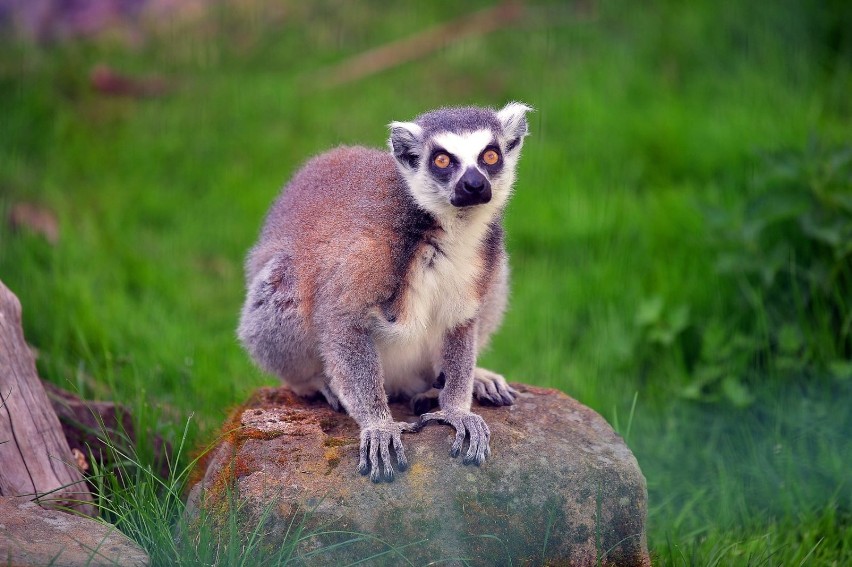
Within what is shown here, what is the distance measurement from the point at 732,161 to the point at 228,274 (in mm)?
4168

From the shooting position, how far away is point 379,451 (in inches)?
149

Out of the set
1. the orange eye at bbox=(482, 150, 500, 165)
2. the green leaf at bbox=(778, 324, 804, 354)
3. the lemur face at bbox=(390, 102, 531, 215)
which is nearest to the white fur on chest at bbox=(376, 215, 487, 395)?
the lemur face at bbox=(390, 102, 531, 215)

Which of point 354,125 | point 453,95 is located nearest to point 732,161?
point 453,95

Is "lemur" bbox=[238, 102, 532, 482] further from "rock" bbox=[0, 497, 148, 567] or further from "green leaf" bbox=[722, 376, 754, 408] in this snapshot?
"green leaf" bbox=[722, 376, 754, 408]

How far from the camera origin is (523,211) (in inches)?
312

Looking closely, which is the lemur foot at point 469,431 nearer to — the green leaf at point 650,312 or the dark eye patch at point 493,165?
the dark eye patch at point 493,165

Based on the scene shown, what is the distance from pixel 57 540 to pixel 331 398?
153 cm

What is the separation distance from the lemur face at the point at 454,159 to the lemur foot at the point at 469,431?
863mm

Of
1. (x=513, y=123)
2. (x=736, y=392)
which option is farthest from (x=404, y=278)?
(x=736, y=392)

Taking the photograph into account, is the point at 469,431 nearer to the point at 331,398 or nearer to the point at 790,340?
the point at 331,398

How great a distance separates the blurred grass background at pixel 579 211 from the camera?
545 centimetres

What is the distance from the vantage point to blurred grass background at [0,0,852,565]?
5449mm

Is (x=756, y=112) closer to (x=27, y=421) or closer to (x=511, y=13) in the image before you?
(x=511, y=13)

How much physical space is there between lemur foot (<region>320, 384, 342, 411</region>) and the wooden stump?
3.76 ft
